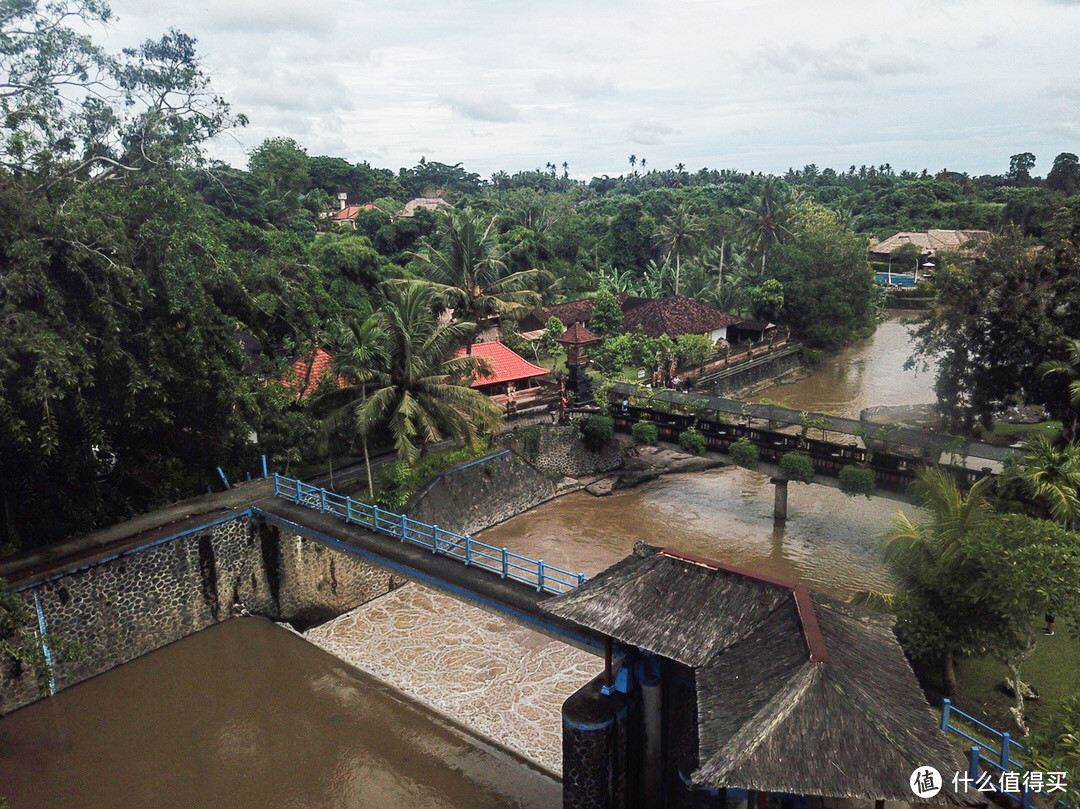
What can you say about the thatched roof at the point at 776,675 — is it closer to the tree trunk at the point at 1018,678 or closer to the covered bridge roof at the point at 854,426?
the tree trunk at the point at 1018,678

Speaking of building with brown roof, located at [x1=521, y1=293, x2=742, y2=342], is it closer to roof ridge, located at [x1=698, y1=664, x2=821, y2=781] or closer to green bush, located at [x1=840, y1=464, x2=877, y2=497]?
green bush, located at [x1=840, y1=464, x2=877, y2=497]

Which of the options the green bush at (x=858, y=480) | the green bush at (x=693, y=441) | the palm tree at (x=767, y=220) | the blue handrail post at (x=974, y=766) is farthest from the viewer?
the palm tree at (x=767, y=220)

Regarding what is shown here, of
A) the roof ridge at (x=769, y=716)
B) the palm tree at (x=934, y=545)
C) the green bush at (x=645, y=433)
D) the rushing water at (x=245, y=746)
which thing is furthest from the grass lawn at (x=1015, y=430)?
the roof ridge at (x=769, y=716)

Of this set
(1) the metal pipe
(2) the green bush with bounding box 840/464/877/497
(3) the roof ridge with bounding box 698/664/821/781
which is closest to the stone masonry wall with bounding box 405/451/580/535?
(2) the green bush with bounding box 840/464/877/497

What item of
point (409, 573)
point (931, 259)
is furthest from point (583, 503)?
point (931, 259)

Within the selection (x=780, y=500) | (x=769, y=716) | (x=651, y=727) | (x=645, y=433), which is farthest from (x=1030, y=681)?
(x=645, y=433)

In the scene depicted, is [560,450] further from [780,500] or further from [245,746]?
[245,746]
